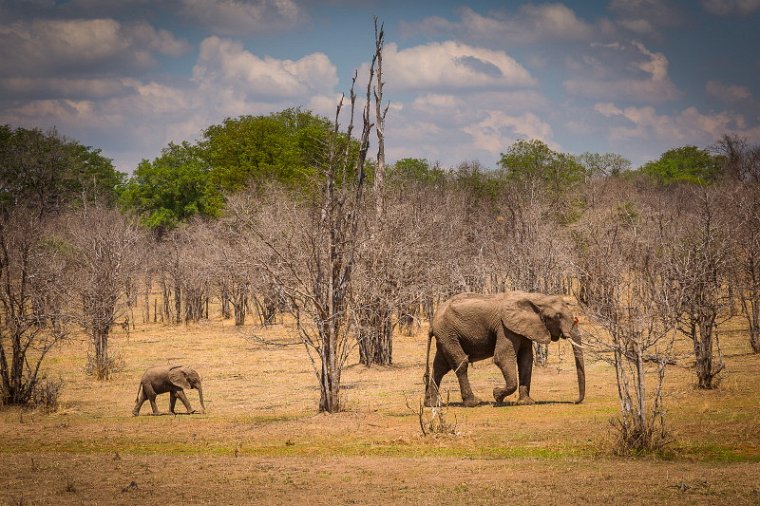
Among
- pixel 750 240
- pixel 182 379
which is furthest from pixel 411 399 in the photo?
pixel 750 240

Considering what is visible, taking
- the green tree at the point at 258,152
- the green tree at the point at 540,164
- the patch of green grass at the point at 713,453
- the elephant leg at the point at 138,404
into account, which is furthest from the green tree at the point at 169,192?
the patch of green grass at the point at 713,453

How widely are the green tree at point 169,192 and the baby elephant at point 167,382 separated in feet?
165

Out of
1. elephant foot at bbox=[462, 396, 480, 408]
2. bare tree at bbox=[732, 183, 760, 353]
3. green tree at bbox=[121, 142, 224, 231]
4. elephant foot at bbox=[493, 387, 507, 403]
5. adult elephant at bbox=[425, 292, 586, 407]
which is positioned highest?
green tree at bbox=[121, 142, 224, 231]

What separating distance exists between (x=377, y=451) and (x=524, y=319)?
6.91 meters

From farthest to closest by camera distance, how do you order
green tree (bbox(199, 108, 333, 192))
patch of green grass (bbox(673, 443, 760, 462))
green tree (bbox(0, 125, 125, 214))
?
1. green tree (bbox(0, 125, 125, 214))
2. green tree (bbox(199, 108, 333, 192))
3. patch of green grass (bbox(673, 443, 760, 462))

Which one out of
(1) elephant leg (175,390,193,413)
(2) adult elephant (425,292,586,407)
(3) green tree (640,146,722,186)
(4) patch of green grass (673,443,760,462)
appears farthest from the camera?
(3) green tree (640,146,722,186)

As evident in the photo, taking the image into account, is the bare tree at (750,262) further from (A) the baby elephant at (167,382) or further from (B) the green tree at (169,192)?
(B) the green tree at (169,192)

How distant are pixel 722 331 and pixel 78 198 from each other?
191 ft

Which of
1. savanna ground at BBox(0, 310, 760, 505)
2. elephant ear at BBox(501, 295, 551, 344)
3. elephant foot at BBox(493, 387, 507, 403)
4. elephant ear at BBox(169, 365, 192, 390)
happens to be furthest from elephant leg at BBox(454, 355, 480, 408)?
elephant ear at BBox(169, 365, 192, 390)

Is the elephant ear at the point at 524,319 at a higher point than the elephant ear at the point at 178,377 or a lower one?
higher

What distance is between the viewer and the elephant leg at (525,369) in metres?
22.2

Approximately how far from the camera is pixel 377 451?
55.2ft

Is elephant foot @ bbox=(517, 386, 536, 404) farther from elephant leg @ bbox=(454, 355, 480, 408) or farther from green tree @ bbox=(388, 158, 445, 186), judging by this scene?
green tree @ bbox=(388, 158, 445, 186)

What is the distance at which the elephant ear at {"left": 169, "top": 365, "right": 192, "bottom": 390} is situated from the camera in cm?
2380
